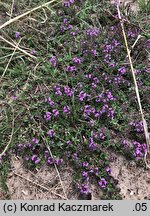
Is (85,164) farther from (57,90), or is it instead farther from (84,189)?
(57,90)

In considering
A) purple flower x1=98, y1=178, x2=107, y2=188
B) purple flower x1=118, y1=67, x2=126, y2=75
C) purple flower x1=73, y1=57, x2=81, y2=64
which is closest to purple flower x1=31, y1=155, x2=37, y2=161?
purple flower x1=98, y1=178, x2=107, y2=188

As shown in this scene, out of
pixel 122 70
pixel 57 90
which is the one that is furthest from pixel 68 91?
pixel 122 70

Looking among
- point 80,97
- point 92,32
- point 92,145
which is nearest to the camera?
point 92,145

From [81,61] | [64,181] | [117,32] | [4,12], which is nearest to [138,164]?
[64,181]

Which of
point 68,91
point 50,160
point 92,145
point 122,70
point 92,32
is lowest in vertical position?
point 50,160

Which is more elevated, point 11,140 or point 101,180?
point 11,140

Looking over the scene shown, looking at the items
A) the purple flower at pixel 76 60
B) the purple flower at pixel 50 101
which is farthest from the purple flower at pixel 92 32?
the purple flower at pixel 50 101

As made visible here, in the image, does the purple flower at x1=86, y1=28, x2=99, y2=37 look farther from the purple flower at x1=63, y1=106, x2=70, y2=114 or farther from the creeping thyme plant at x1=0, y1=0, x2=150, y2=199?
the purple flower at x1=63, y1=106, x2=70, y2=114

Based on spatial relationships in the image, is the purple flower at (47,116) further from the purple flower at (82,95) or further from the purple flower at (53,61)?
the purple flower at (53,61)

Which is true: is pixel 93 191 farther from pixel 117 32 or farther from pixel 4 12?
pixel 4 12

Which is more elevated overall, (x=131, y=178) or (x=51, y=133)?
(x=51, y=133)

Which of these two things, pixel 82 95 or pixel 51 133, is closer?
pixel 51 133
